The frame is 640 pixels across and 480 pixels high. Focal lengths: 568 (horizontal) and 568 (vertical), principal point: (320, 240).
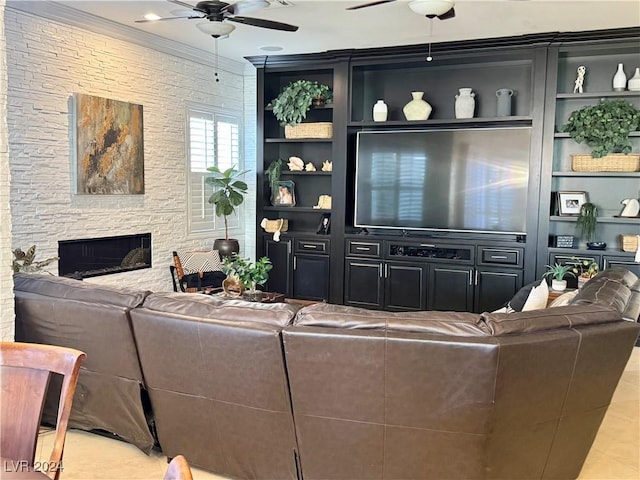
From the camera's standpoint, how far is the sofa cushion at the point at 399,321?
2.19 meters

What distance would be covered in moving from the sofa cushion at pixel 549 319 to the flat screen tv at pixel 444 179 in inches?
137

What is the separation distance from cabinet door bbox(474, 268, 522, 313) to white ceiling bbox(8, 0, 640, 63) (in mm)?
2327

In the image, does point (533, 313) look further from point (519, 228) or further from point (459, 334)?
point (519, 228)

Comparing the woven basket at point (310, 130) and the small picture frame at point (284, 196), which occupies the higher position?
the woven basket at point (310, 130)

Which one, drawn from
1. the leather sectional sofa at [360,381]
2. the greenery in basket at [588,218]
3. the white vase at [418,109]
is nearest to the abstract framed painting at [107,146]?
the leather sectional sofa at [360,381]

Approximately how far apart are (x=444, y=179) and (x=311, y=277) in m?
1.87

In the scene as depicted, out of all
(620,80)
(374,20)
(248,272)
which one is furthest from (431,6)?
(620,80)

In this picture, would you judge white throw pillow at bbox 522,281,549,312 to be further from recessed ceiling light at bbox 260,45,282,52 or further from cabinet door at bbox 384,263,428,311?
recessed ceiling light at bbox 260,45,282,52

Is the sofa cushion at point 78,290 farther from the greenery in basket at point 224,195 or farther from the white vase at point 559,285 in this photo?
the white vase at point 559,285

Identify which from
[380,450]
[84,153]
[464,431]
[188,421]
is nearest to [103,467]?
[188,421]

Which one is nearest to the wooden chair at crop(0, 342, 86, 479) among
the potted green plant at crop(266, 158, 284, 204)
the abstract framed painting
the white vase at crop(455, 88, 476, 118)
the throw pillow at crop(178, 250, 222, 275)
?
the abstract framed painting

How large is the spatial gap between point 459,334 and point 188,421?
1.35 metres

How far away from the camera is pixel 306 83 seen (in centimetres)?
639

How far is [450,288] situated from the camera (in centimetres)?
591
